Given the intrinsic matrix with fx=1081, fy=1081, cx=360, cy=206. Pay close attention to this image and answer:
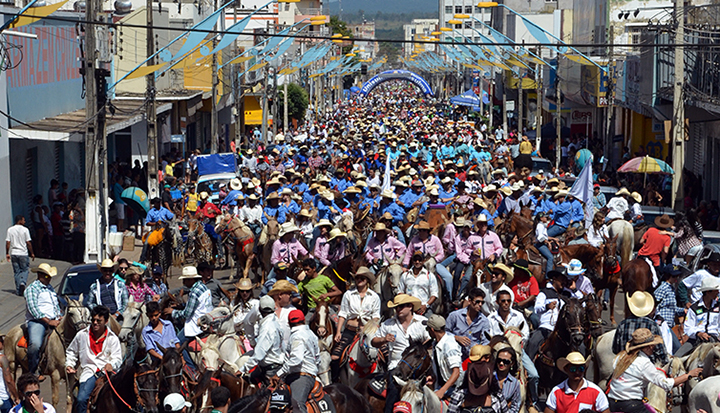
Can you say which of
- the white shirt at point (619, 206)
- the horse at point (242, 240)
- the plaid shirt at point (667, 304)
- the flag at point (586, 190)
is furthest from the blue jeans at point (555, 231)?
the plaid shirt at point (667, 304)

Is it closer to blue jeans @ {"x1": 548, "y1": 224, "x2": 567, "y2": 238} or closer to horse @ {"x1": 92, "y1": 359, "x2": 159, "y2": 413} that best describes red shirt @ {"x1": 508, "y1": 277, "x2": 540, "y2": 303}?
horse @ {"x1": 92, "y1": 359, "x2": 159, "y2": 413}

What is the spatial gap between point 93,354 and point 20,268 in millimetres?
8803

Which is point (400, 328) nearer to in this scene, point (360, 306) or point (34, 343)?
point (360, 306)

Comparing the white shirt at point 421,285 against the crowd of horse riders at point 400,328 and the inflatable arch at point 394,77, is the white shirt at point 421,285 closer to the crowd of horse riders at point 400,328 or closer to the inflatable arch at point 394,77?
the crowd of horse riders at point 400,328

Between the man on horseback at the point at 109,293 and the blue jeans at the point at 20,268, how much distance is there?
619 cm

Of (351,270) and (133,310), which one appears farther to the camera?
(351,270)

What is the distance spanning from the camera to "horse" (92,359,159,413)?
9.01 m

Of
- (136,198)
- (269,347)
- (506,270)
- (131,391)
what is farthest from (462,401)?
(136,198)

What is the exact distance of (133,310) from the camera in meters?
11.7

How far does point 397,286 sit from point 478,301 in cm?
276

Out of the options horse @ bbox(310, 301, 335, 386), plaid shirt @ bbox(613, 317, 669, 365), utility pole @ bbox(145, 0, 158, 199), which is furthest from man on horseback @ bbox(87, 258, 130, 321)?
utility pole @ bbox(145, 0, 158, 199)

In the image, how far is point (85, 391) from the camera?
10.4 metres

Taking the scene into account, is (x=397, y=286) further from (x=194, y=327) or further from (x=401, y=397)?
(x=401, y=397)

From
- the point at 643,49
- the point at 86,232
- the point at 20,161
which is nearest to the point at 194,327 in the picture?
the point at 86,232
